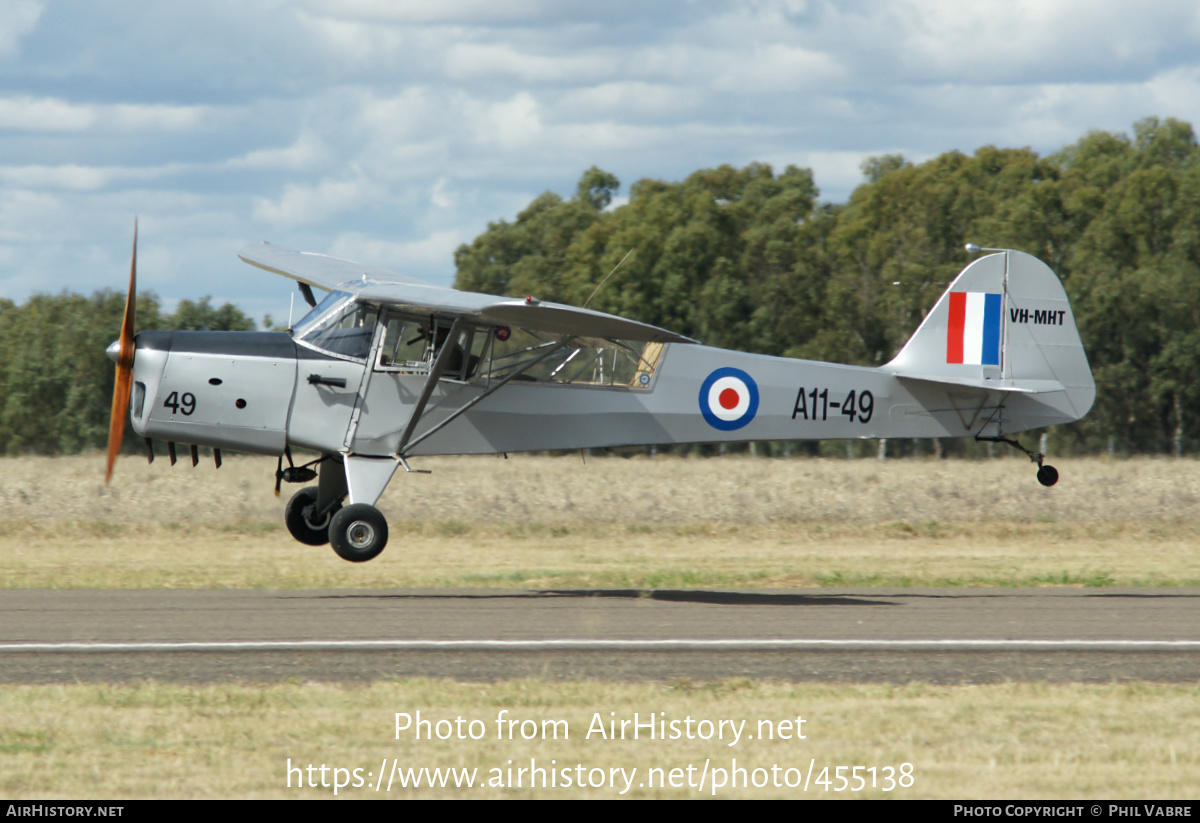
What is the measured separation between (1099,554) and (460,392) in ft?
39.1

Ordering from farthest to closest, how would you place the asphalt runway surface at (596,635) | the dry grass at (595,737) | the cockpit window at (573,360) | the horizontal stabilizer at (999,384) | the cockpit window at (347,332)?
the horizontal stabilizer at (999,384), the cockpit window at (573,360), the cockpit window at (347,332), the asphalt runway surface at (596,635), the dry grass at (595,737)

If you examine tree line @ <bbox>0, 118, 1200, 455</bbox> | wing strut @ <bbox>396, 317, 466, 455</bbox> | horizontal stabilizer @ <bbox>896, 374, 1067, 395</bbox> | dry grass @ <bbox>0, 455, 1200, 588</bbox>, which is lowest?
dry grass @ <bbox>0, 455, 1200, 588</bbox>

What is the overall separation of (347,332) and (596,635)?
4.83m

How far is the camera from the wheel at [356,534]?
1311 cm

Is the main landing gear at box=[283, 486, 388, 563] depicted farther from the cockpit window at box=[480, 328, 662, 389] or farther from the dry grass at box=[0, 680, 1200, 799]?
the dry grass at box=[0, 680, 1200, 799]

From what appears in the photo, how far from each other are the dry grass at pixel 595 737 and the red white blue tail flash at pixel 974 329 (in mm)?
6708

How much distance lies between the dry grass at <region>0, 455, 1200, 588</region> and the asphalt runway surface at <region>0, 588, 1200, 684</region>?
186cm

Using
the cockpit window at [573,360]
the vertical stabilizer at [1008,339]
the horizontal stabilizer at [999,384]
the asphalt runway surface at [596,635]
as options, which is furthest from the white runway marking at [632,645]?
the vertical stabilizer at [1008,339]

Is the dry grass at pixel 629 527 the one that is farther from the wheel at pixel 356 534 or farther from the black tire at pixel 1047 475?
the black tire at pixel 1047 475

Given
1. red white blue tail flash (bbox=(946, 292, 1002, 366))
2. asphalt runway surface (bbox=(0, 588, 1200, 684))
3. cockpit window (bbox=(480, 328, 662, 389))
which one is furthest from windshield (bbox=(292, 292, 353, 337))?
red white blue tail flash (bbox=(946, 292, 1002, 366))

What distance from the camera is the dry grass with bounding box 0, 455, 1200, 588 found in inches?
640

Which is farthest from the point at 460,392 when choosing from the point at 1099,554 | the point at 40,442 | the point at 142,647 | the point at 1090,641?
the point at 40,442

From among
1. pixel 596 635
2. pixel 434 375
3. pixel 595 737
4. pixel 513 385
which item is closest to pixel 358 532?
pixel 434 375
